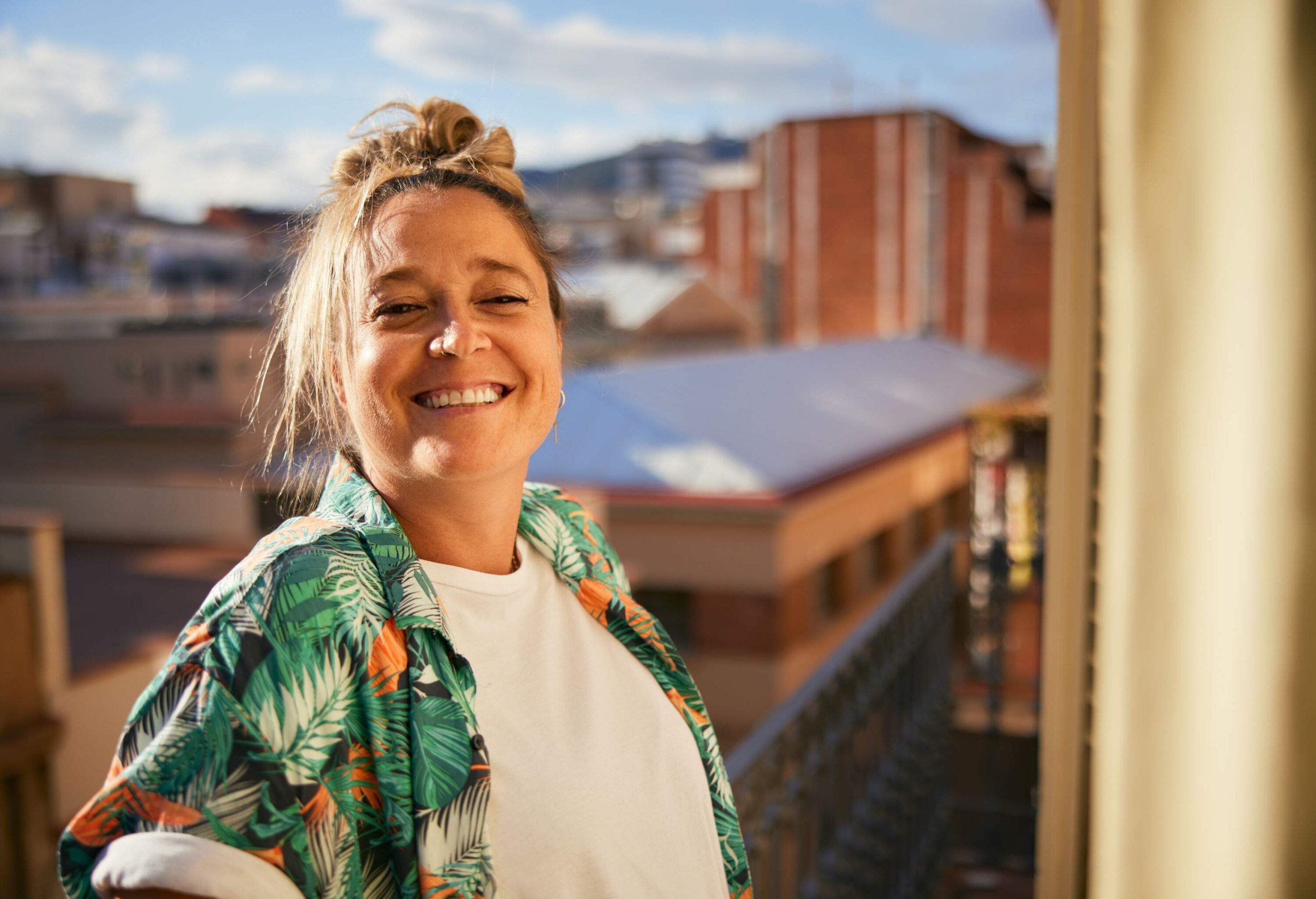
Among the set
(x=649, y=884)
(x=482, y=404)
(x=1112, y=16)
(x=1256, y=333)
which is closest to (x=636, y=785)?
(x=649, y=884)

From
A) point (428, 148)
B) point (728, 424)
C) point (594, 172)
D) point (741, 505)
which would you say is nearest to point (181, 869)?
point (428, 148)

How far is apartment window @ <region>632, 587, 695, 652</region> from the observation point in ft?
35.4

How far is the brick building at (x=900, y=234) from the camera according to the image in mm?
23766

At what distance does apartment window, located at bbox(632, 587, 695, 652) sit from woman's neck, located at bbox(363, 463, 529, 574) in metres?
9.69

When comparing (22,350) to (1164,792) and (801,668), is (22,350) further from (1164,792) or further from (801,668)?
(1164,792)

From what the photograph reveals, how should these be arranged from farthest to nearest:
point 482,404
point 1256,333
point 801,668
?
point 801,668 < point 1256,333 < point 482,404

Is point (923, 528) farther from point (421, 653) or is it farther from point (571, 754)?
point (421, 653)

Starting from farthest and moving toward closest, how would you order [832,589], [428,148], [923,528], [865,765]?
[923,528] < [832,589] < [865,765] < [428,148]

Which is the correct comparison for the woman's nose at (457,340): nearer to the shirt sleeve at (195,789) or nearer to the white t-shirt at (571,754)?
the white t-shirt at (571,754)

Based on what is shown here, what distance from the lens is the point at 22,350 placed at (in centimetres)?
1800

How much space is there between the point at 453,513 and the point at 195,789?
380 mm

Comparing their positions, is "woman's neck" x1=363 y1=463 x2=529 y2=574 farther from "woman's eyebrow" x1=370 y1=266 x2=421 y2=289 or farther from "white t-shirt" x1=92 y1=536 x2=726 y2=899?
"woman's eyebrow" x1=370 y1=266 x2=421 y2=289

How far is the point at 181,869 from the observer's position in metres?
0.73

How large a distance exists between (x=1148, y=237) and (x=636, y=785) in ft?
3.13
